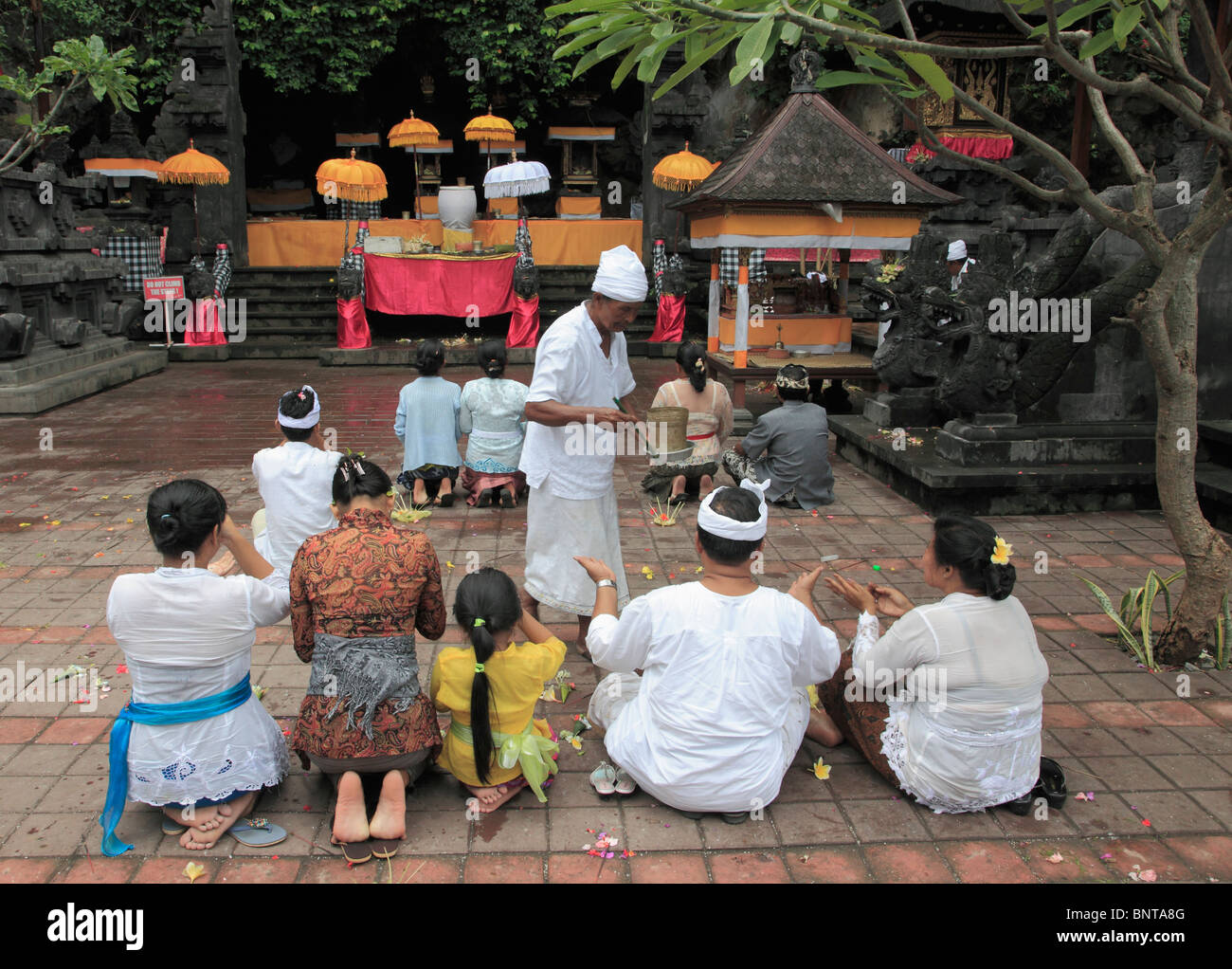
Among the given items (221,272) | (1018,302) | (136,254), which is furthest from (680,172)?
(1018,302)

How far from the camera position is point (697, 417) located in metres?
7.41

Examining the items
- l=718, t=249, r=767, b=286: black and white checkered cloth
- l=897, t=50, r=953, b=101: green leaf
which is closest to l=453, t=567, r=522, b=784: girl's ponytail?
l=897, t=50, r=953, b=101: green leaf

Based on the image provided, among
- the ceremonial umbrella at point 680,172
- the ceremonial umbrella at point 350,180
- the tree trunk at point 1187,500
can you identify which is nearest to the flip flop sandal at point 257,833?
the tree trunk at point 1187,500

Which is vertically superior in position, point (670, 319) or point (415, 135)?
point (415, 135)

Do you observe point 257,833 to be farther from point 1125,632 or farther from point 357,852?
point 1125,632

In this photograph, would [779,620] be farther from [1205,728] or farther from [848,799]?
[1205,728]

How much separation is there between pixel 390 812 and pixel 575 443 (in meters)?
1.91

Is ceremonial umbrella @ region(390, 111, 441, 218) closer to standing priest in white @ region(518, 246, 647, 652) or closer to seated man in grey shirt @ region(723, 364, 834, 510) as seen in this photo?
seated man in grey shirt @ region(723, 364, 834, 510)

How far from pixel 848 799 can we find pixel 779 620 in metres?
0.83

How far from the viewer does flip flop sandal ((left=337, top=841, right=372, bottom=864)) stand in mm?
3170

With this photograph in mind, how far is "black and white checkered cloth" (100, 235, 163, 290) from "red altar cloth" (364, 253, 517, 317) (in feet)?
13.1

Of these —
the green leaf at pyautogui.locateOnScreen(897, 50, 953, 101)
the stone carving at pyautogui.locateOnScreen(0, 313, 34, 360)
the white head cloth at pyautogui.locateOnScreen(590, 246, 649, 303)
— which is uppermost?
the green leaf at pyautogui.locateOnScreen(897, 50, 953, 101)

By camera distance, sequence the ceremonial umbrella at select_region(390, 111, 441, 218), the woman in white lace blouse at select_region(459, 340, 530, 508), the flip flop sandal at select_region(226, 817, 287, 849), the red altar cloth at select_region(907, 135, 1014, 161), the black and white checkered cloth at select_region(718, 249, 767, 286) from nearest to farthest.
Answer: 1. the flip flop sandal at select_region(226, 817, 287, 849)
2. the woman in white lace blouse at select_region(459, 340, 530, 508)
3. the black and white checkered cloth at select_region(718, 249, 767, 286)
4. the ceremonial umbrella at select_region(390, 111, 441, 218)
5. the red altar cloth at select_region(907, 135, 1014, 161)

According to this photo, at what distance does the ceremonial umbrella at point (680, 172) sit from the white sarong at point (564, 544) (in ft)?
40.0
